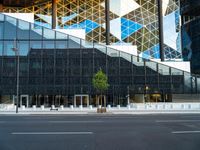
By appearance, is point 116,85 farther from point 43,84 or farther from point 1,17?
point 1,17

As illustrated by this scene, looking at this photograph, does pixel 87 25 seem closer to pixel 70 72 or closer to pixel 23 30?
pixel 23 30

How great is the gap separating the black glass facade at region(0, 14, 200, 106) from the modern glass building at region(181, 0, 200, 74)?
2078cm

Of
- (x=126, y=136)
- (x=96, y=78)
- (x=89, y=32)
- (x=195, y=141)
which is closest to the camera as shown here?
(x=195, y=141)

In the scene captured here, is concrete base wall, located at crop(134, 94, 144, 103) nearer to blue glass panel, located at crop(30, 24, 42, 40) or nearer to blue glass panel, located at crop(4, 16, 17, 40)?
blue glass panel, located at crop(30, 24, 42, 40)

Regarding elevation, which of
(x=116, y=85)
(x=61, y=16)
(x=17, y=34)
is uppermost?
(x=61, y=16)

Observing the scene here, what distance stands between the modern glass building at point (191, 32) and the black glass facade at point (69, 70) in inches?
818

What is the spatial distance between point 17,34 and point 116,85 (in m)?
20.2

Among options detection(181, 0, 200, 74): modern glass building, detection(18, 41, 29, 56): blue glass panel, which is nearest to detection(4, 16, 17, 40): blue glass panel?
detection(18, 41, 29, 56): blue glass panel

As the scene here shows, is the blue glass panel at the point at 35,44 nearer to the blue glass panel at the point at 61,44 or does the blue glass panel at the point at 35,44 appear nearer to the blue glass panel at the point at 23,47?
the blue glass panel at the point at 23,47

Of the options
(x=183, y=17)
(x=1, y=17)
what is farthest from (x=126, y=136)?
(x=183, y=17)

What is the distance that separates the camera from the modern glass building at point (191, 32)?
226 ft

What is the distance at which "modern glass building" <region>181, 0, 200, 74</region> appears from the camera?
68.8m

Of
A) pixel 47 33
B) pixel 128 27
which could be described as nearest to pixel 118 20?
pixel 128 27

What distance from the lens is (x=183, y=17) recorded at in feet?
250
